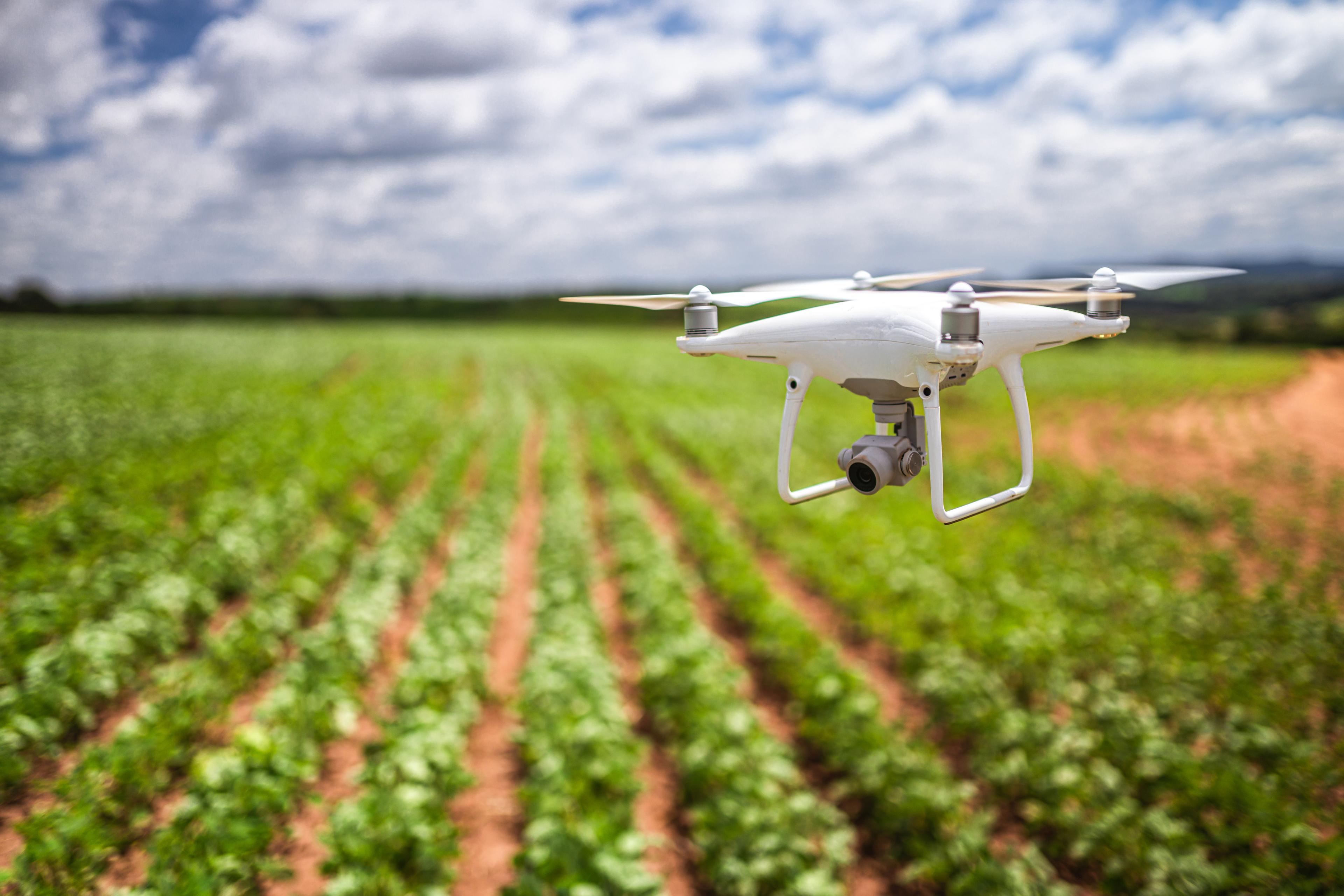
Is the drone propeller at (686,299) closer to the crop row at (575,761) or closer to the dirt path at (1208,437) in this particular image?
the crop row at (575,761)

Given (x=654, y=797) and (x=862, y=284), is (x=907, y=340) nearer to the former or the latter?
(x=862, y=284)

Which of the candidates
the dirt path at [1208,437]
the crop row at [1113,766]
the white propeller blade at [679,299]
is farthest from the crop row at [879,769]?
the dirt path at [1208,437]

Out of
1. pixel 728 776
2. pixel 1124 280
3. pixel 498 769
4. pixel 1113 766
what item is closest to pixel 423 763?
pixel 498 769

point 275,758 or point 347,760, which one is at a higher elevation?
point 275,758

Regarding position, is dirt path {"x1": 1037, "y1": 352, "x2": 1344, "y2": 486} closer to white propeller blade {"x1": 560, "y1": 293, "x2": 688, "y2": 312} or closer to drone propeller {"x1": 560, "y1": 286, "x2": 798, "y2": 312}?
drone propeller {"x1": 560, "y1": 286, "x2": 798, "y2": 312}

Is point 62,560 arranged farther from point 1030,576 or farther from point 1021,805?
point 1030,576

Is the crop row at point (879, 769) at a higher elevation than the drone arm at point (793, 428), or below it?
below

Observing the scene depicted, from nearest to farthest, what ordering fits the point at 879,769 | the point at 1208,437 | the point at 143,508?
the point at 879,769, the point at 143,508, the point at 1208,437
